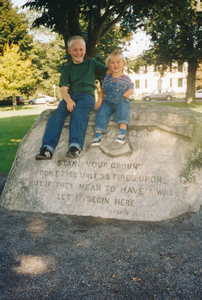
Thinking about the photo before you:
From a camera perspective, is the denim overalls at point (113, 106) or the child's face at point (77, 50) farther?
the child's face at point (77, 50)

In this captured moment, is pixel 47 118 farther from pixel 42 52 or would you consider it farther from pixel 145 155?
pixel 42 52

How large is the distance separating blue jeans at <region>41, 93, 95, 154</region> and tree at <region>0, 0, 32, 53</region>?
32.0m

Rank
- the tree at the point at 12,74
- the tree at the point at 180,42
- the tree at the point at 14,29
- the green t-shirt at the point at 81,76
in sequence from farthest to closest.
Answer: the tree at the point at 14,29, the tree at the point at 12,74, the tree at the point at 180,42, the green t-shirt at the point at 81,76

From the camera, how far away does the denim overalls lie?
13.4ft

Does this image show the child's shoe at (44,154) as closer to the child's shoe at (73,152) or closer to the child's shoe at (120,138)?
the child's shoe at (73,152)

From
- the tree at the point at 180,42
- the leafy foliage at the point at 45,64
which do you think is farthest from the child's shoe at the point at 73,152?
the leafy foliage at the point at 45,64

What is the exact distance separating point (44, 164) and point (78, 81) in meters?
1.38

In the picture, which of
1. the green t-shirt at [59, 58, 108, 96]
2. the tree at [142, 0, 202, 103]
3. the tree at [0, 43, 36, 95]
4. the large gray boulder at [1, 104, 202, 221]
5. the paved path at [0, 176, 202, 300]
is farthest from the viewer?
the tree at [0, 43, 36, 95]

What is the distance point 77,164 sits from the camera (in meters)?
4.17

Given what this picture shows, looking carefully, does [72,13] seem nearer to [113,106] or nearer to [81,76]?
[81,76]

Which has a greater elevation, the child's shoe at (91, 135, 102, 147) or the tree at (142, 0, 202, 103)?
the tree at (142, 0, 202, 103)

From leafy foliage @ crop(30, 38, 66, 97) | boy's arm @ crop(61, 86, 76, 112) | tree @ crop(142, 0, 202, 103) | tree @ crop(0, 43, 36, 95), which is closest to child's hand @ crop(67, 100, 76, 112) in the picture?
boy's arm @ crop(61, 86, 76, 112)

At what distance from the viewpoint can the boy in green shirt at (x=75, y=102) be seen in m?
4.07

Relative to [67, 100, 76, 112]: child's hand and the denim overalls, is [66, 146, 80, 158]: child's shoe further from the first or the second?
[67, 100, 76, 112]: child's hand
